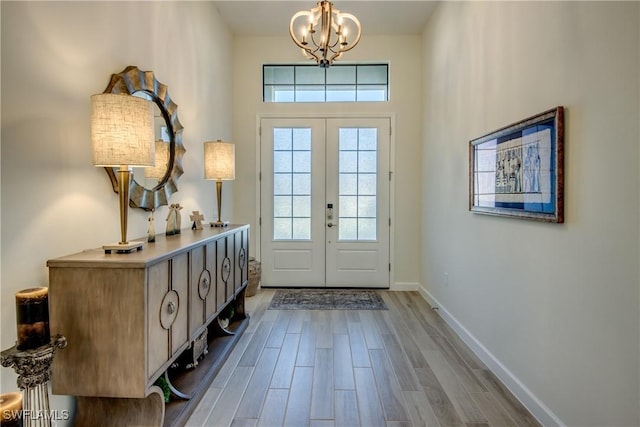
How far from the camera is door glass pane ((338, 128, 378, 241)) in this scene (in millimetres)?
4781

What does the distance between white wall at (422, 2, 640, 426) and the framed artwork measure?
0.06 m

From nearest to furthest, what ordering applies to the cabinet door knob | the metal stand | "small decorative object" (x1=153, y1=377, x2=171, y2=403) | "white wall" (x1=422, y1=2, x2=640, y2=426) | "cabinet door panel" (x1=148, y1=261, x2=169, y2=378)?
the metal stand → "white wall" (x1=422, y1=2, x2=640, y2=426) → "cabinet door panel" (x1=148, y1=261, x2=169, y2=378) → the cabinet door knob → "small decorative object" (x1=153, y1=377, x2=171, y2=403)

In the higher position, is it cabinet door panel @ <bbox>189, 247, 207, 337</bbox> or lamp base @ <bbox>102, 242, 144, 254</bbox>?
lamp base @ <bbox>102, 242, 144, 254</bbox>

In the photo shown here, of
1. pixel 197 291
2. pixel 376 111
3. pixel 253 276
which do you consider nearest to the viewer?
pixel 197 291

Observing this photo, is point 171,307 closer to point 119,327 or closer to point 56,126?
point 119,327

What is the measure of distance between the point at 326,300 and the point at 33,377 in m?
3.27

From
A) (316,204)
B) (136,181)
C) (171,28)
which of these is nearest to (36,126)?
(136,181)

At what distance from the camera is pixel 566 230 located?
1.84 metres

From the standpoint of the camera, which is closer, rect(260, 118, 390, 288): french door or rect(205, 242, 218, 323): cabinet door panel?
rect(205, 242, 218, 323): cabinet door panel

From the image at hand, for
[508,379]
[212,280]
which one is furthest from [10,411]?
[508,379]

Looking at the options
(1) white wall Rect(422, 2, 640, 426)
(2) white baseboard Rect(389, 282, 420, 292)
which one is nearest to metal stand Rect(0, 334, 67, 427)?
(1) white wall Rect(422, 2, 640, 426)

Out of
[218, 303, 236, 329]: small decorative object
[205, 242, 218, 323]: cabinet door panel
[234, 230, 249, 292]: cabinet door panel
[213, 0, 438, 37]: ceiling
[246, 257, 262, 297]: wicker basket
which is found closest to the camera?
[205, 242, 218, 323]: cabinet door panel

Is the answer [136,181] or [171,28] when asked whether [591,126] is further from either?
[171,28]

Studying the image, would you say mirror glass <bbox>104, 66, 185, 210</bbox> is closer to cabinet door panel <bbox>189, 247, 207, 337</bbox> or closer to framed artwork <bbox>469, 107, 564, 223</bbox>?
cabinet door panel <bbox>189, 247, 207, 337</bbox>
